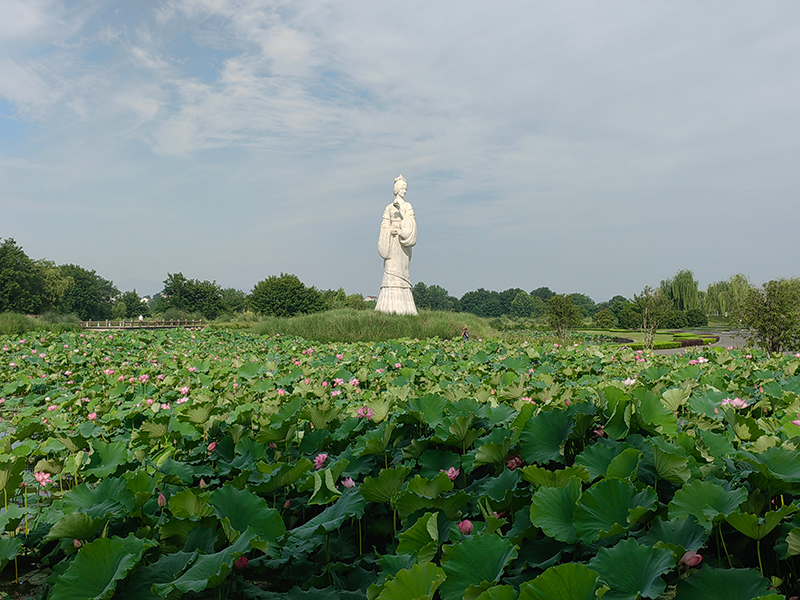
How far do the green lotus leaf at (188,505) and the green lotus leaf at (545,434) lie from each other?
44.9 inches

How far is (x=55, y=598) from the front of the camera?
1297mm

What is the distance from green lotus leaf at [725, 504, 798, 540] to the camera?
1.20 metres

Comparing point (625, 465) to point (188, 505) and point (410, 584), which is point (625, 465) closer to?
point (410, 584)

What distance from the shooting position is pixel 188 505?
161 cm

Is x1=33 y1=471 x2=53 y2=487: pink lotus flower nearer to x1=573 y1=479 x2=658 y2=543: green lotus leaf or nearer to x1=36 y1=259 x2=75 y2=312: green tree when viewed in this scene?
x1=573 y1=479 x2=658 y2=543: green lotus leaf

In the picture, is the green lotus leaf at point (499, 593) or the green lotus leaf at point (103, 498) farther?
the green lotus leaf at point (103, 498)

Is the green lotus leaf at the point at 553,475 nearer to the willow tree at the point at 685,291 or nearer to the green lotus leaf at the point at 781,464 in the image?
the green lotus leaf at the point at 781,464

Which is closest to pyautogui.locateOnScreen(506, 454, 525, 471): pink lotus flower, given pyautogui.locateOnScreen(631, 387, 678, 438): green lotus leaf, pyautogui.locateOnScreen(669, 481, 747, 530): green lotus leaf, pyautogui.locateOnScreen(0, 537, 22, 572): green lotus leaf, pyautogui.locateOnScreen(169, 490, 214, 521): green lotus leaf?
pyautogui.locateOnScreen(631, 387, 678, 438): green lotus leaf

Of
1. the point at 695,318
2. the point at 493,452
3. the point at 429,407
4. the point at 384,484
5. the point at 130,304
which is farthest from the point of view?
the point at 130,304

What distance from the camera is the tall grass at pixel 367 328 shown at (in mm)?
15266

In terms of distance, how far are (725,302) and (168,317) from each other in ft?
186

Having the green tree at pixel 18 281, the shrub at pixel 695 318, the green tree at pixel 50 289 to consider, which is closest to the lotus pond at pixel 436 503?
the green tree at pixel 18 281

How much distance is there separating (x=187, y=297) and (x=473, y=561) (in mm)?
59114

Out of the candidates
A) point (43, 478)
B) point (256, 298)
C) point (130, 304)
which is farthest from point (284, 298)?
point (43, 478)
